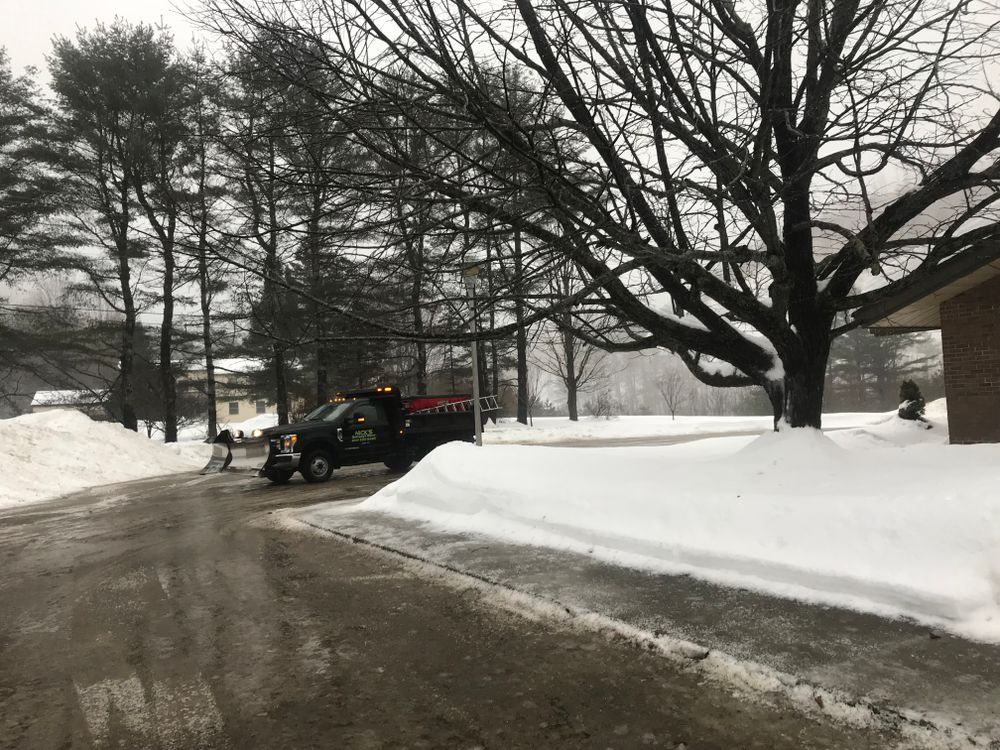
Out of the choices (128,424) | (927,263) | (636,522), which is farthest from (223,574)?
(128,424)

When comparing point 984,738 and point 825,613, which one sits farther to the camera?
point 825,613

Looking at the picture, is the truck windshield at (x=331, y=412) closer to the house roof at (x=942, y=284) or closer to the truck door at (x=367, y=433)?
the truck door at (x=367, y=433)

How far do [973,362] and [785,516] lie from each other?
9.27 meters

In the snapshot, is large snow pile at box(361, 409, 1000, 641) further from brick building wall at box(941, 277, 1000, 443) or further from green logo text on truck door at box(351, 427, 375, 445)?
green logo text on truck door at box(351, 427, 375, 445)

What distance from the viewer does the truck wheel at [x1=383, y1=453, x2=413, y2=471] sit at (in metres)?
15.7

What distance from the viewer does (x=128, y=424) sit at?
23.3m

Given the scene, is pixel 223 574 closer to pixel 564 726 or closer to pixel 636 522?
pixel 636 522

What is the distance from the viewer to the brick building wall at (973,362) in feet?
38.1

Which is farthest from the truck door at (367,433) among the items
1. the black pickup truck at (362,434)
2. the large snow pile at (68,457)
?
the large snow pile at (68,457)

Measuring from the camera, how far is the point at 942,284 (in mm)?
9859

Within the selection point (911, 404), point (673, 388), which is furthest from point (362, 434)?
point (673, 388)

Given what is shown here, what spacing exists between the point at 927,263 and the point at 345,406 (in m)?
12.0

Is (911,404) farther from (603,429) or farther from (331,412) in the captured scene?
A: (331,412)

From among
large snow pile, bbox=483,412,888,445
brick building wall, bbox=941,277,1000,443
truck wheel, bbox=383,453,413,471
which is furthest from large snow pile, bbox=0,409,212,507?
brick building wall, bbox=941,277,1000,443
